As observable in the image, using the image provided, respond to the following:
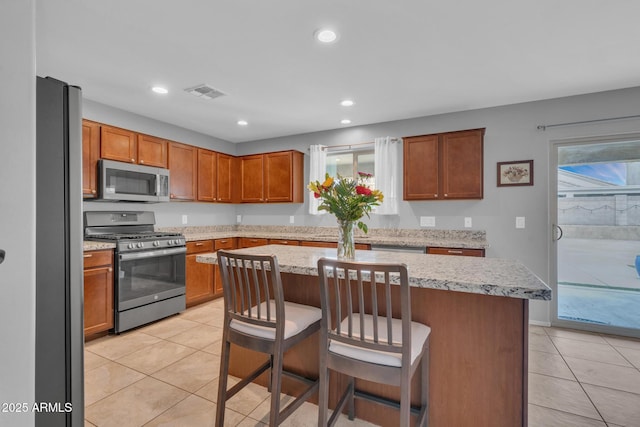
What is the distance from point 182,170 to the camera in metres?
4.21

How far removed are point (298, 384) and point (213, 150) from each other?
13.2 feet

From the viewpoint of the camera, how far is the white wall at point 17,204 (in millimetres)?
916

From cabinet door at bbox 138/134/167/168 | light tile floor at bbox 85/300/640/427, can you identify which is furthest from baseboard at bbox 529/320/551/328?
cabinet door at bbox 138/134/167/168

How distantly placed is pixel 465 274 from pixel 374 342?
0.57 meters

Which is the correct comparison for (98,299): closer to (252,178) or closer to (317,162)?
(252,178)

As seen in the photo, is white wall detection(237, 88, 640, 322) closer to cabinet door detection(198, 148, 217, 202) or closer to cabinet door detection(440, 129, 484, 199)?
cabinet door detection(440, 129, 484, 199)

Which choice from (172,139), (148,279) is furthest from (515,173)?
(172,139)

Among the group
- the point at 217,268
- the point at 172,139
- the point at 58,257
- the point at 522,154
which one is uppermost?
the point at 172,139

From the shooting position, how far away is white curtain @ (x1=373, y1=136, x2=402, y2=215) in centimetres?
409

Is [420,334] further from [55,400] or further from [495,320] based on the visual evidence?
[55,400]

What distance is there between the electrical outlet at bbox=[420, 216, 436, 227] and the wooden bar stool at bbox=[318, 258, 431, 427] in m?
Answer: 2.66

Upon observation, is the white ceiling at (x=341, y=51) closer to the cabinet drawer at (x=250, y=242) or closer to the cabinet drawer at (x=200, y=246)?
the cabinet drawer at (x=200, y=246)

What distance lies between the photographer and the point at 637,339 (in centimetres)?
299

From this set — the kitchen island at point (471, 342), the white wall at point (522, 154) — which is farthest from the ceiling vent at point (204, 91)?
the white wall at point (522, 154)
